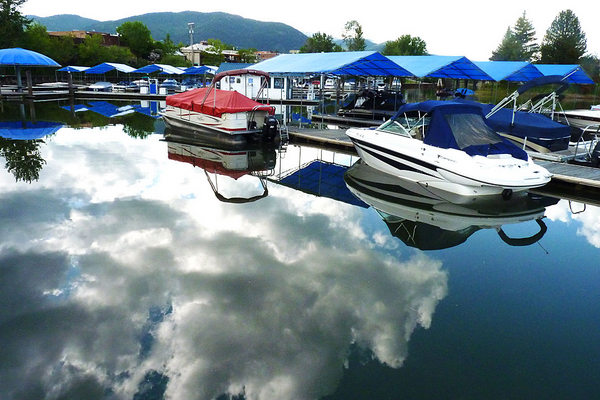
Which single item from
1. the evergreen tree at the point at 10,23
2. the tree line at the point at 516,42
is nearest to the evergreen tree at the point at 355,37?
the tree line at the point at 516,42

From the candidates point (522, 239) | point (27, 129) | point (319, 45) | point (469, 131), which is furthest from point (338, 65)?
point (319, 45)

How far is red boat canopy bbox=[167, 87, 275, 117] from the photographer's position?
48.8 feet

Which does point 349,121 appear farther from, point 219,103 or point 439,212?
point 439,212

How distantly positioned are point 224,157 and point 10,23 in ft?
121

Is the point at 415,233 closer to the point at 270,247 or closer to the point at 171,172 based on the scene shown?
the point at 270,247

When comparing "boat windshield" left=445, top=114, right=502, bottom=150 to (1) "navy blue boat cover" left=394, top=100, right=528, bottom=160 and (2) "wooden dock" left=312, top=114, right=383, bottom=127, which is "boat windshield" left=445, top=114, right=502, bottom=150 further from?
(2) "wooden dock" left=312, top=114, right=383, bottom=127

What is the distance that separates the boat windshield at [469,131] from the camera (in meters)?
9.58

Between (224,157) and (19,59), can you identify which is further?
(19,59)

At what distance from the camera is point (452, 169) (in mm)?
9023

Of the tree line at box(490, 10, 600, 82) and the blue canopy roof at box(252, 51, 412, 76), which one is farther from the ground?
the tree line at box(490, 10, 600, 82)

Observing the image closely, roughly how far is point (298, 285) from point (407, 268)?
5.62ft

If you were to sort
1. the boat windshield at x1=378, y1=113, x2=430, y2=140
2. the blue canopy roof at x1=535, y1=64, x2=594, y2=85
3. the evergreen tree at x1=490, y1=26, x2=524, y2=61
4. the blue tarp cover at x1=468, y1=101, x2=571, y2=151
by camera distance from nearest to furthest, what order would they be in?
the boat windshield at x1=378, y1=113, x2=430, y2=140, the blue tarp cover at x1=468, y1=101, x2=571, y2=151, the blue canopy roof at x1=535, y1=64, x2=594, y2=85, the evergreen tree at x1=490, y1=26, x2=524, y2=61

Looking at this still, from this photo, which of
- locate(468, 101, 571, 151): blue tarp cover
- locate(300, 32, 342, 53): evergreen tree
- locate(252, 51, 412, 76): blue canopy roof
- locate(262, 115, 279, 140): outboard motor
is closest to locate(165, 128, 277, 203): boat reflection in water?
locate(262, 115, 279, 140): outboard motor

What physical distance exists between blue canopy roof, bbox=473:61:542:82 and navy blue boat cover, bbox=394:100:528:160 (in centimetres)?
1658
